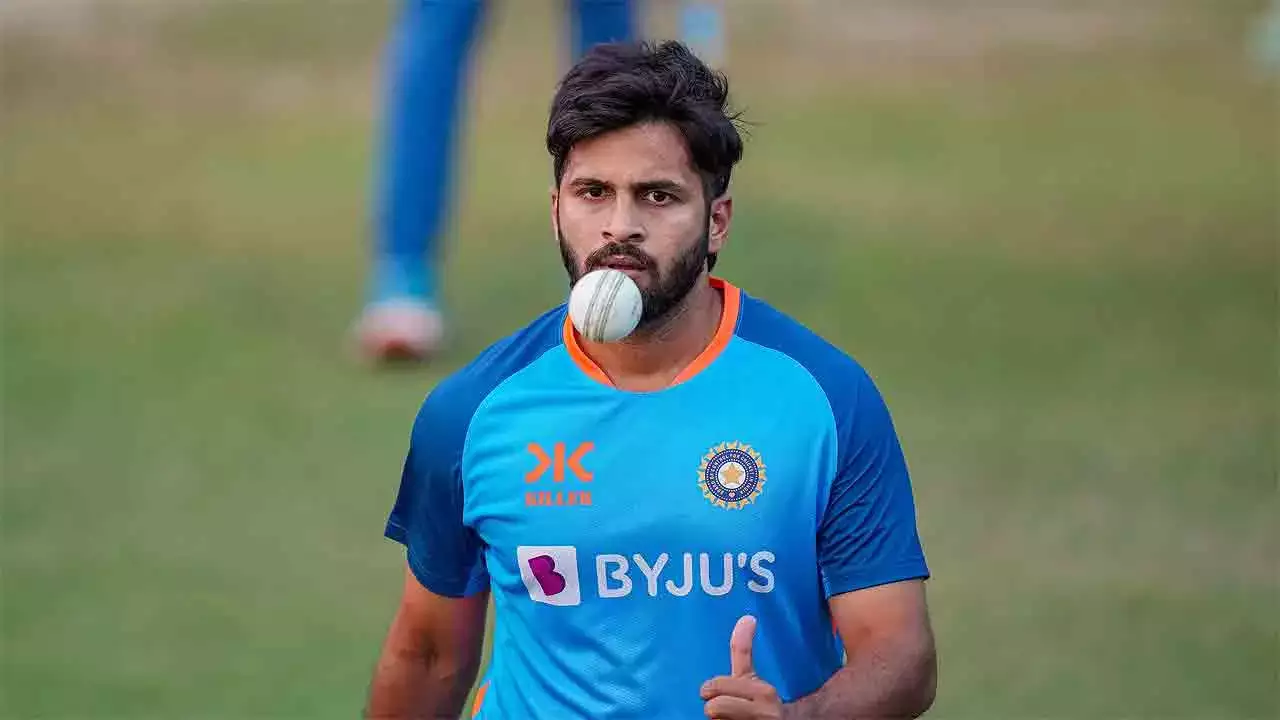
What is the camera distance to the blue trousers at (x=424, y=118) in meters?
7.04

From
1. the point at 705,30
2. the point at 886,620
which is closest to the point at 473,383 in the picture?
the point at 886,620

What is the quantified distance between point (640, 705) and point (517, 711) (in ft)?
0.85

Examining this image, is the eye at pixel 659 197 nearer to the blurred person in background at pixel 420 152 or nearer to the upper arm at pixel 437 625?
the upper arm at pixel 437 625

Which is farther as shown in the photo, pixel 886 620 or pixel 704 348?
pixel 704 348

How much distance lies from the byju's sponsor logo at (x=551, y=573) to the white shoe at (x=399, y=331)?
12.1 ft

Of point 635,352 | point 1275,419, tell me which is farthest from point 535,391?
point 1275,419

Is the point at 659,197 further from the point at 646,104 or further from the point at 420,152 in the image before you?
the point at 420,152

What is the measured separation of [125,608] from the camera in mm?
5848

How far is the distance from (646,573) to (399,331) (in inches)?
149

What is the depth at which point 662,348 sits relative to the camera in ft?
11.9

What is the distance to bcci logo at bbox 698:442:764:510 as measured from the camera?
3.51 metres

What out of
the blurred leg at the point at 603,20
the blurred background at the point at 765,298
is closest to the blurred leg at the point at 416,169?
the blurred background at the point at 765,298

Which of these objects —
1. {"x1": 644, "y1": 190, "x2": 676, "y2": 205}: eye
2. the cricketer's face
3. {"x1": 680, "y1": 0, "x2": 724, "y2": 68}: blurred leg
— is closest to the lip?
the cricketer's face

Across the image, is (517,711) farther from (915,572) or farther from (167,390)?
(167,390)
